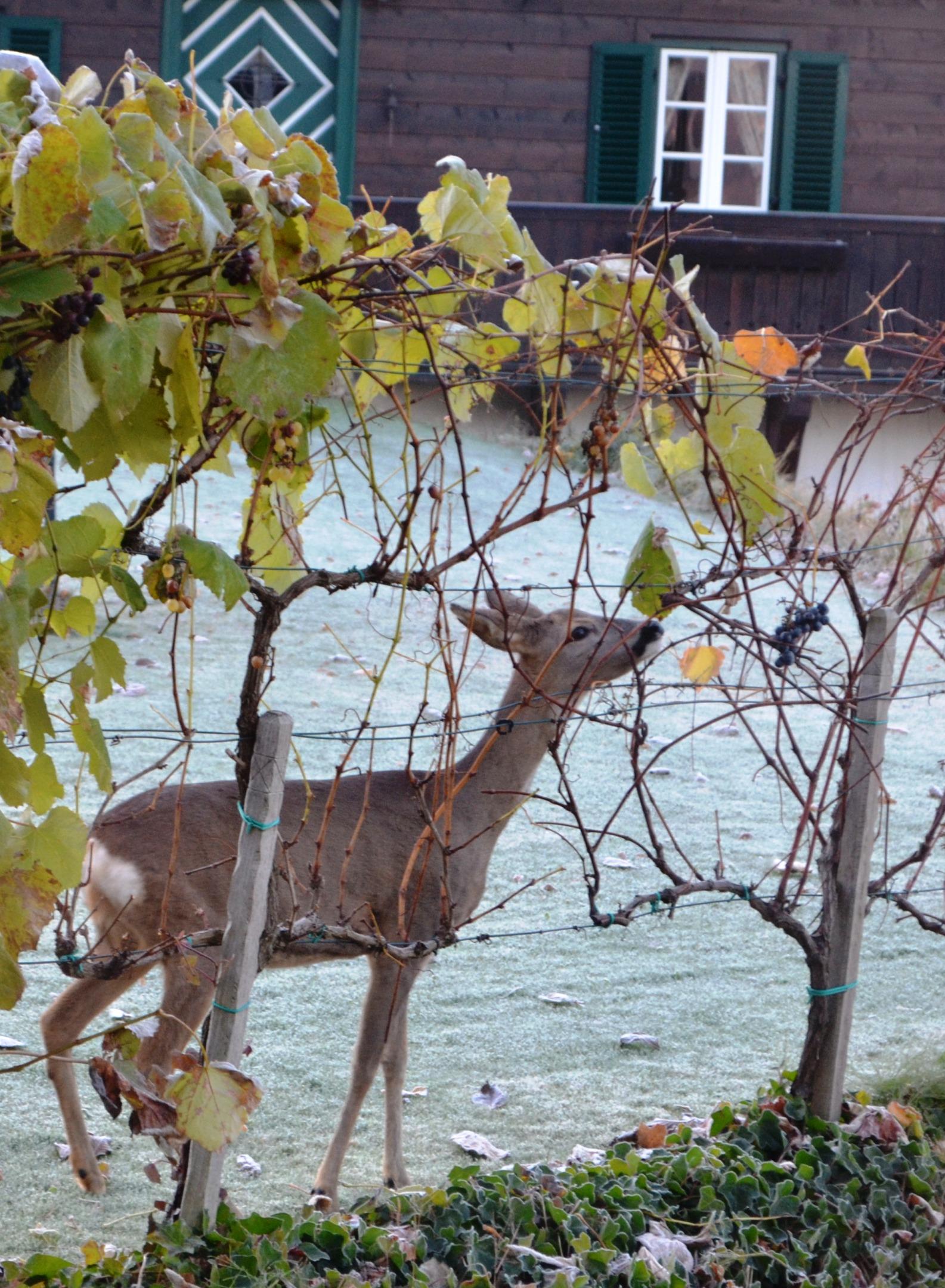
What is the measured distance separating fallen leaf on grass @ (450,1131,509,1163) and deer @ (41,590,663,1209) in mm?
254

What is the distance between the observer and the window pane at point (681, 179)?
1619 centimetres

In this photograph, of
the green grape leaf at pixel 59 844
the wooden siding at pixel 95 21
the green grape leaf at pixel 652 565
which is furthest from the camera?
the wooden siding at pixel 95 21

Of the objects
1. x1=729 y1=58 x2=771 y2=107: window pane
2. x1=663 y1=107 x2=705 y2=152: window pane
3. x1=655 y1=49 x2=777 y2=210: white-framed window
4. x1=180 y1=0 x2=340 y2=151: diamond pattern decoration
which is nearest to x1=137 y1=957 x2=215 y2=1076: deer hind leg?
x1=180 y1=0 x2=340 y2=151: diamond pattern decoration

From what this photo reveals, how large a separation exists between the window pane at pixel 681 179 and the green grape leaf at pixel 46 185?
15.2 m

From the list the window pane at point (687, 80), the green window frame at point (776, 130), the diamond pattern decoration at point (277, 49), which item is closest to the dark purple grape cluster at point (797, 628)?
the green window frame at point (776, 130)

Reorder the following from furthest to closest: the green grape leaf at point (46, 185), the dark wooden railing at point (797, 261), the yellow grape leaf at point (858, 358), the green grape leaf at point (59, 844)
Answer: the dark wooden railing at point (797, 261) → the yellow grape leaf at point (858, 358) → the green grape leaf at point (59, 844) → the green grape leaf at point (46, 185)

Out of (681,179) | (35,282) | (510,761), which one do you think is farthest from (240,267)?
(681,179)

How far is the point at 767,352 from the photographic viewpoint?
3.29m

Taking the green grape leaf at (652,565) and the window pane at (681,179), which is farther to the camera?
the window pane at (681,179)

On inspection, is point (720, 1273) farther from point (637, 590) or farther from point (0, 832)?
point (0, 832)

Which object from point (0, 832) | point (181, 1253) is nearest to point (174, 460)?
point (0, 832)

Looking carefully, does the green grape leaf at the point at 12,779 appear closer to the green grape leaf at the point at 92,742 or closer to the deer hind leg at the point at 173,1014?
the green grape leaf at the point at 92,742

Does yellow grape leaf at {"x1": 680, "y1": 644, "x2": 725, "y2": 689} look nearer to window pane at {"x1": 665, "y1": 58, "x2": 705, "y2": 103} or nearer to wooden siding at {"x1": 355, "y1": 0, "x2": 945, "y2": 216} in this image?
wooden siding at {"x1": 355, "y1": 0, "x2": 945, "y2": 216}

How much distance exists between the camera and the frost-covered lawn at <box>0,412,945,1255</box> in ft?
14.4
